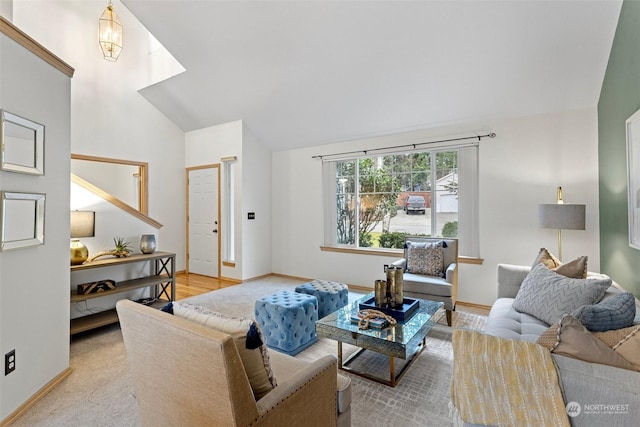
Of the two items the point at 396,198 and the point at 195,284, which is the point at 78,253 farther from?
the point at 396,198

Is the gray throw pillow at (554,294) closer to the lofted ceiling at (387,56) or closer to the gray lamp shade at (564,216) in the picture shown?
the gray lamp shade at (564,216)

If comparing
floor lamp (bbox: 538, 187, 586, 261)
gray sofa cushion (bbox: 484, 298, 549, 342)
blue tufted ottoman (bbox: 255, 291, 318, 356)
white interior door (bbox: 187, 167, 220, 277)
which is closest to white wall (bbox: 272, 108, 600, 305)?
floor lamp (bbox: 538, 187, 586, 261)

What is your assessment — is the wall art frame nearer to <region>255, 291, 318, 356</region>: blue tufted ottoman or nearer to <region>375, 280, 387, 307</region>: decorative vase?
<region>375, 280, 387, 307</region>: decorative vase

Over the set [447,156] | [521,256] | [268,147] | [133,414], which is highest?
[268,147]

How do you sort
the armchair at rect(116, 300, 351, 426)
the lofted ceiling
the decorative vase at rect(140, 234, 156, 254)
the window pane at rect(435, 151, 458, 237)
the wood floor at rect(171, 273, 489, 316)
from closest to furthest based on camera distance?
the armchair at rect(116, 300, 351, 426) → the lofted ceiling → the decorative vase at rect(140, 234, 156, 254) → the wood floor at rect(171, 273, 489, 316) → the window pane at rect(435, 151, 458, 237)

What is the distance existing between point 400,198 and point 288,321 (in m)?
2.74

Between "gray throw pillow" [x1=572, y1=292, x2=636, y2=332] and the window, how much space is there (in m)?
2.67

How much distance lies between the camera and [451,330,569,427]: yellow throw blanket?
1065 millimetres

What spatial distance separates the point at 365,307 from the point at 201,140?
184 inches

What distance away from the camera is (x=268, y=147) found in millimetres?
5742

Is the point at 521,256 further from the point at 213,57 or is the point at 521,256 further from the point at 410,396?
the point at 213,57

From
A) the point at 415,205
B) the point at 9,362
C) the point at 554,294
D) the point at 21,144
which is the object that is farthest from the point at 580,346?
the point at 415,205

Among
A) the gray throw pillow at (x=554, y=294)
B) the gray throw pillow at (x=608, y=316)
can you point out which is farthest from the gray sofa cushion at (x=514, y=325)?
the gray throw pillow at (x=608, y=316)

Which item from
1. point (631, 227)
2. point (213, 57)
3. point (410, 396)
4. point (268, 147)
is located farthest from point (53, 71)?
point (631, 227)
